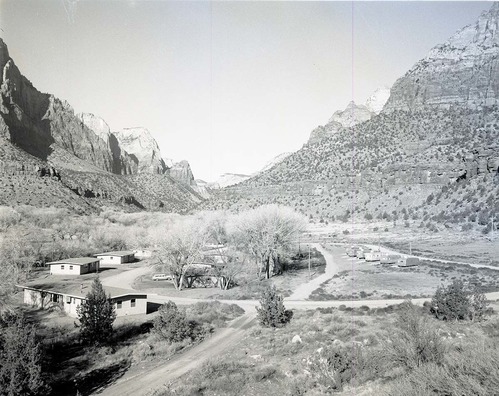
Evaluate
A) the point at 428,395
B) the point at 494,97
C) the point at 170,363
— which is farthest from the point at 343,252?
the point at 494,97

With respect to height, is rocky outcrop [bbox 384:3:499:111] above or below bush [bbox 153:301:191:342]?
above

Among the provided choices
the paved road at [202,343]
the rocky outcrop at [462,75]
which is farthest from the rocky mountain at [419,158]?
the paved road at [202,343]

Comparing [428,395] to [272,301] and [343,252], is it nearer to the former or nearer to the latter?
[272,301]

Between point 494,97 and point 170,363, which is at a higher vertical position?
point 494,97

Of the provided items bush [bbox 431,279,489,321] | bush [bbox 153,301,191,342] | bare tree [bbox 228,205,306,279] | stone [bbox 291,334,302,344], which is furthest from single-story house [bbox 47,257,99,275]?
bush [bbox 431,279,489,321]

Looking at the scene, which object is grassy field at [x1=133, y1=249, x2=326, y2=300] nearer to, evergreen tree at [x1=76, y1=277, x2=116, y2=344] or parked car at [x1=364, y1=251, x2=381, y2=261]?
parked car at [x1=364, y1=251, x2=381, y2=261]

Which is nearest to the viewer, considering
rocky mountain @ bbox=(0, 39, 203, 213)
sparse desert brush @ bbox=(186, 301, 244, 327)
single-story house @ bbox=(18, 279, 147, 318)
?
sparse desert brush @ bbox=(186, 301, 244, 327)

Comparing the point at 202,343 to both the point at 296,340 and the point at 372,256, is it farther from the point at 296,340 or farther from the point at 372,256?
the point at 372,256
